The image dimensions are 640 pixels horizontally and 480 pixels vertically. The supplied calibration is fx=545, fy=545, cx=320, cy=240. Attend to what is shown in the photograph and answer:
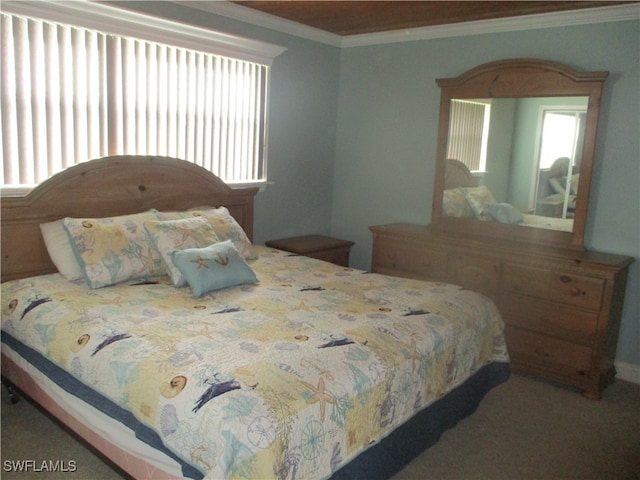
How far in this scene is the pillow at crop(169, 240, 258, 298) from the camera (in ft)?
8.71

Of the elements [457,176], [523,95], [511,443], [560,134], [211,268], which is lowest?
[511,443]

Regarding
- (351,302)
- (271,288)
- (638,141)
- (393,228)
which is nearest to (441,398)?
(351,302)

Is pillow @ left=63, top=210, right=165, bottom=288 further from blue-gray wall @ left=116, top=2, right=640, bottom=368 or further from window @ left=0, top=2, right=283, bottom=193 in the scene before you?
blue-gray wall @ left=116, top=2, right=640, bottom=368

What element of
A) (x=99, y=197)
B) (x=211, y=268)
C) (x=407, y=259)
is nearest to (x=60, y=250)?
(x=99, y=197)

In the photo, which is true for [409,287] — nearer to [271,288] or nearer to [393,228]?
[271,288]

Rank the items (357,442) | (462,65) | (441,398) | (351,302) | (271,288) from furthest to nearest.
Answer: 1. (462,65)
2. (271,288)
3. (351,302)
4. (441,398)
5. (357,442)

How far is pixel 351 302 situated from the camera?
263 cm

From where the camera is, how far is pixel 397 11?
11.9ft

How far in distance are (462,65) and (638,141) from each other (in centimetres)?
133

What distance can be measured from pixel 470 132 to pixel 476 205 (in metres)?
0.53

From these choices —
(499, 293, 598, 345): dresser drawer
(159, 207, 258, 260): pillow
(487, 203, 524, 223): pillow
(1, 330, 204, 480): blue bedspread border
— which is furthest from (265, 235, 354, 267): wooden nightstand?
(1, 330, 204, 480): blue bedspread border

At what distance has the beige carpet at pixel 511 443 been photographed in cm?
240

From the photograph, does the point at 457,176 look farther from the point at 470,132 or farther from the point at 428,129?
the point at 428,129

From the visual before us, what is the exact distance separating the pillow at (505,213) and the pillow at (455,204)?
0.18 metres
